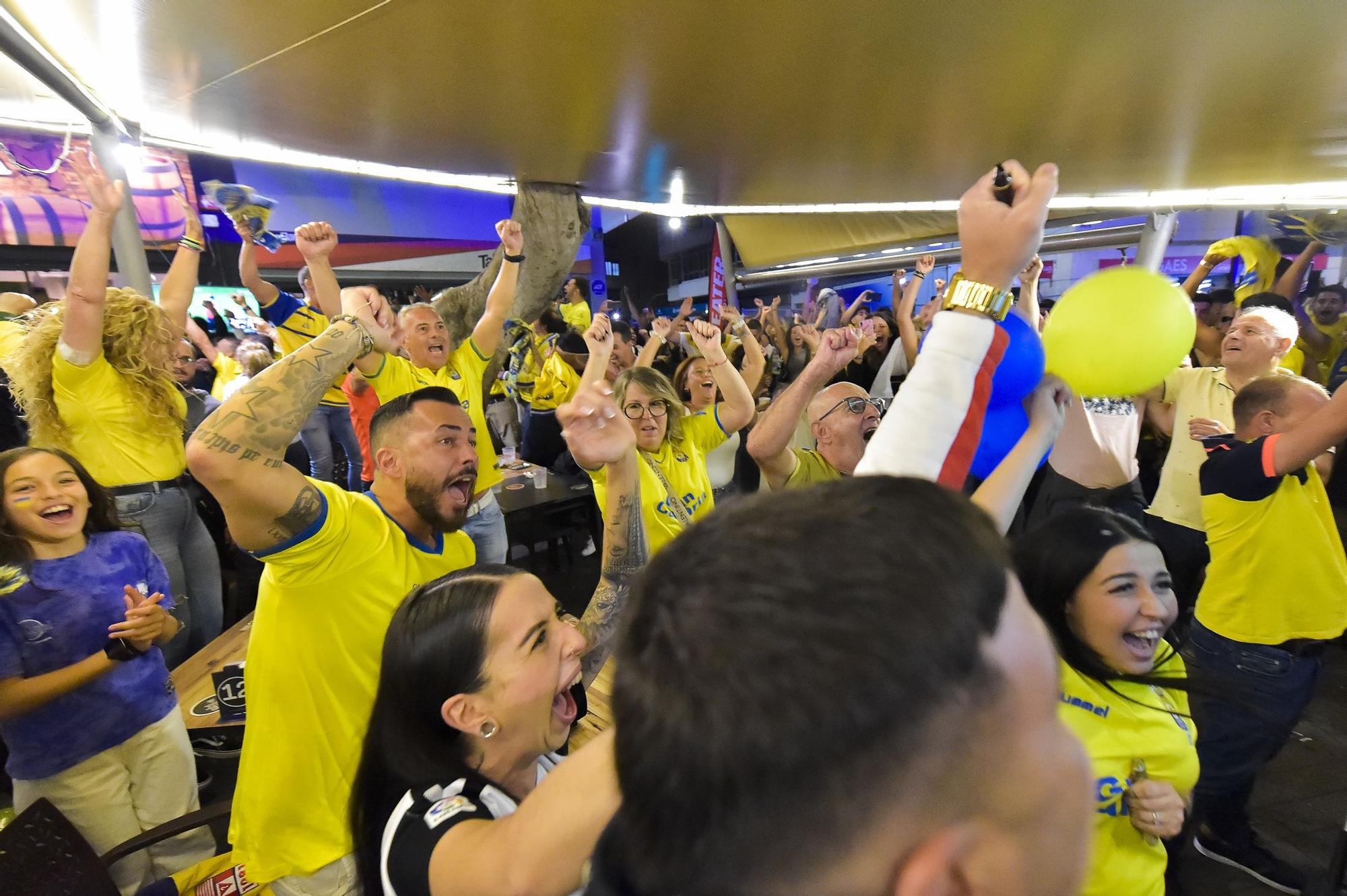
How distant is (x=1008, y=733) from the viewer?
1.43 ft

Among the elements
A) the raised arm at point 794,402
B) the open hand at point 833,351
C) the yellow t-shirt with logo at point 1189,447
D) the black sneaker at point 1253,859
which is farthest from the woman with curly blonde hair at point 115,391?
the yellow t-shirt with logo at point 1189,447

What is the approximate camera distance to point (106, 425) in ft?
8.32

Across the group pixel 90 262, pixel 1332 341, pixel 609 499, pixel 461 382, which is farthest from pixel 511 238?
pixel 1332 341

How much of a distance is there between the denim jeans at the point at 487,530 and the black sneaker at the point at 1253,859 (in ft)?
10.1

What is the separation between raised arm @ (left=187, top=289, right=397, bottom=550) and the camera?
1.18 m

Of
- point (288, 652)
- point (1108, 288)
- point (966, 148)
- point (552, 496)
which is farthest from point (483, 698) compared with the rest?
point (966, 148)

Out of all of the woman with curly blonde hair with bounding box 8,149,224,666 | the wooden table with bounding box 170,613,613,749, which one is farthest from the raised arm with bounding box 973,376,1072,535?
the woman with curly blonde hair with bounding box 8,149,224,666

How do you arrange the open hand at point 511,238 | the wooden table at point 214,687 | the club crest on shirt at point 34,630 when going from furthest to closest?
the open hand at point 511,238 → the wooden table at point 214,687 → the club crest on shirt at point 34,630

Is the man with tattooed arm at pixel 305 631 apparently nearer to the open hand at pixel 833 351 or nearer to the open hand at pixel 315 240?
the open hand at pixel 315 240

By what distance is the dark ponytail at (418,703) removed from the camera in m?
0.96

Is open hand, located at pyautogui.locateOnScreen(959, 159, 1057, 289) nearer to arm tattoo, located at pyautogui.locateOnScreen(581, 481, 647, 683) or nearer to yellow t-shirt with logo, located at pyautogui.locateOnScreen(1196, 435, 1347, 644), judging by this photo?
arm tattoo, located at pyautogui.locateOnScreen(581, 481, 647, 683)

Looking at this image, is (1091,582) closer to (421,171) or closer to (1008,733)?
(1008,733)

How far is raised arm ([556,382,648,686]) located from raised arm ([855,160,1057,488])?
2.58 ft

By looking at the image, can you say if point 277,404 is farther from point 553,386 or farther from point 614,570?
point 553,386
